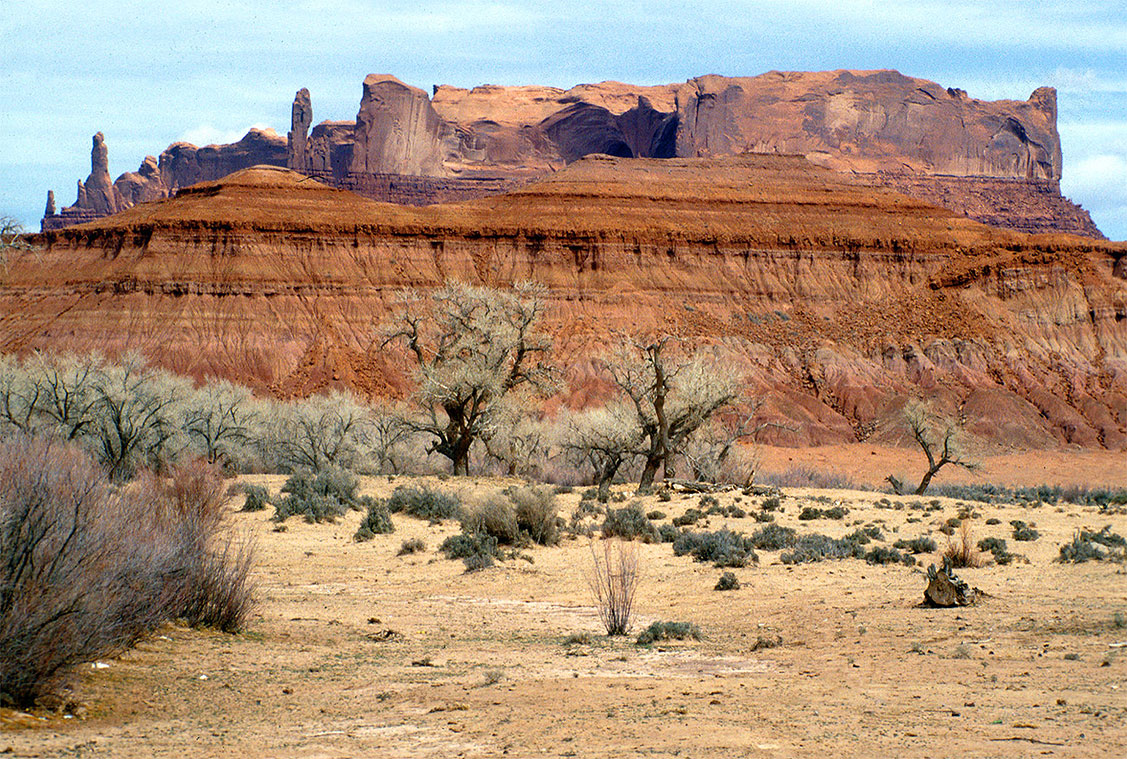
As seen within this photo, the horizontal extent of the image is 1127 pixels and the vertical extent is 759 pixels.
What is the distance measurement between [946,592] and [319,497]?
1452cm

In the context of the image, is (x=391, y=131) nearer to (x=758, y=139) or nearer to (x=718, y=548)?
(x=758, y=139)

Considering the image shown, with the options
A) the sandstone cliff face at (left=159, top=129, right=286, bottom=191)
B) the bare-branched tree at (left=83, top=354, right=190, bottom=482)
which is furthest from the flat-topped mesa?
the bare-branched tree at (left=83, top=354, right=190, bottom=482)

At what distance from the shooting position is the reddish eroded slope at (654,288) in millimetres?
69250

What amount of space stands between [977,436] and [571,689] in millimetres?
59152

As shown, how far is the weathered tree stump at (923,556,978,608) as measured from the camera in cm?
1230

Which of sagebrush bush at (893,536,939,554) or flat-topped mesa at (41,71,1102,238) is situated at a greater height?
flat-topped mesa at (41,71,1102,238)

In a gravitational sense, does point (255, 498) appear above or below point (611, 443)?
below

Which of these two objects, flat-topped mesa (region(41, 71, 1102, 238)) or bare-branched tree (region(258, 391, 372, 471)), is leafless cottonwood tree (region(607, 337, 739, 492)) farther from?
flat-topped mesa (region(41, 71, 1102, 238))

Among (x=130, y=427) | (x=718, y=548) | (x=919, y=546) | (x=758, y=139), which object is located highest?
(x=758, y=139)

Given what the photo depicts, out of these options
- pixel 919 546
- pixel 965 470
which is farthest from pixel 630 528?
pixel 965 470

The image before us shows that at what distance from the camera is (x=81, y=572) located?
26.8 feet

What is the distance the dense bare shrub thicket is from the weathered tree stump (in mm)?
7423

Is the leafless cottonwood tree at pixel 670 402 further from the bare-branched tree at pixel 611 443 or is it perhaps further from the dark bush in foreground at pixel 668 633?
the dark bush in foreground at pixel 668 633

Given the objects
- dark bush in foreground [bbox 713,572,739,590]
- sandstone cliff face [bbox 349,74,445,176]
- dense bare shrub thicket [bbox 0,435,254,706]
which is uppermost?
sandstone cliff face [bbox 349,74,445,176]
